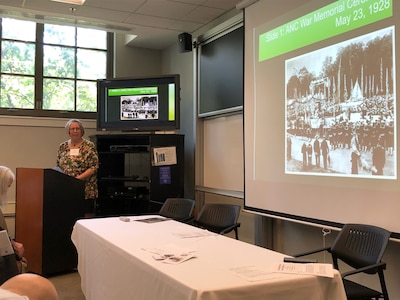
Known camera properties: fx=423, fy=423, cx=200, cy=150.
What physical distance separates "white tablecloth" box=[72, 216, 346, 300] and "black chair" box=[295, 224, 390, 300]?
0.65 m

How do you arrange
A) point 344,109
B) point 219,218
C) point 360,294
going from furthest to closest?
point 219,218 → point 344,109 → point 360,294

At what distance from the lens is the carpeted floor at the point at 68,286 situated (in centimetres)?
376

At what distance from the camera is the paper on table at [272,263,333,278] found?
6.23 feet

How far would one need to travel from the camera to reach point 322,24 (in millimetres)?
3191

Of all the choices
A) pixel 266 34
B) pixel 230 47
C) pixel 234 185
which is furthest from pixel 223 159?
pixel 266 34

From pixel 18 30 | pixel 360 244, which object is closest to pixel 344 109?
pixel 360 244

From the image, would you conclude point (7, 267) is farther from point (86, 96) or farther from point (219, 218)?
point (86, 96)

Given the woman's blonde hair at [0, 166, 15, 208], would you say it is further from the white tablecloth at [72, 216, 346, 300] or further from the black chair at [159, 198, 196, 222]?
the black chair at [159, 198, 196, 222]

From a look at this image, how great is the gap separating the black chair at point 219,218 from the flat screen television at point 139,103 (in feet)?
4.62

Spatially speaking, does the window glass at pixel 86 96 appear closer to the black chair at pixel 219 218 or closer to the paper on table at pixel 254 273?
the black chair at pixel 219 218

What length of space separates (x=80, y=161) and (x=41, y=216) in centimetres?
80

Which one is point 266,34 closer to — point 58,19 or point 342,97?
point 342,97

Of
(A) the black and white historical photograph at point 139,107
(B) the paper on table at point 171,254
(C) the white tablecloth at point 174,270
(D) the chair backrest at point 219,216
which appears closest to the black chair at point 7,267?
(C) the white tablecloth at point 174,270

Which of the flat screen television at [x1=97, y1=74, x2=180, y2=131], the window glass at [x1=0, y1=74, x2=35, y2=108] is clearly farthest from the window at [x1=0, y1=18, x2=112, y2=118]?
the flat screen television at [x1=97, y1=74, x2=180, y2=131]
